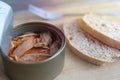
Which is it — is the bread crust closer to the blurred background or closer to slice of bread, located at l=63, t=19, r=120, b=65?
slice of bread, located at l=63, t=19, r=120, b=65

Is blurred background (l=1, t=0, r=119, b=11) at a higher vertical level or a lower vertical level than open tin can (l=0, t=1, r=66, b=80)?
lower

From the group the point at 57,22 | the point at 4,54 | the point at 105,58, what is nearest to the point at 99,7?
the point at 57,22

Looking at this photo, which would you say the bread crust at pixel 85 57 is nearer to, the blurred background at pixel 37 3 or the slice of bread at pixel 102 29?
the slice of bread at pixel 102 29

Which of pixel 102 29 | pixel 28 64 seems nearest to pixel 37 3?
pixel 102 29

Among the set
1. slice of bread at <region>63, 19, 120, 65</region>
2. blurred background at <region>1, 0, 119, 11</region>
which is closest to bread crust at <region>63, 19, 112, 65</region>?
slice of bread at <region>63, 19, 120, 65</region>

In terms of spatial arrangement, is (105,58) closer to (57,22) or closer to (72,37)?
(72,37)

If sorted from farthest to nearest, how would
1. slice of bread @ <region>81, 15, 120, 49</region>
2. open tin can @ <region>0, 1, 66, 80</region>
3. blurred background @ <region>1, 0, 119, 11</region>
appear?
blurred background @ <region>1, 0, 119, 11</region> → slice of bread @ <region>81, 15, 120, 49</region> → open tin can @ <region>0, 1, 66, 80</region>

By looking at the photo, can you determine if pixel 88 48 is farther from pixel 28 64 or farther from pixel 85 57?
pixel 28 64

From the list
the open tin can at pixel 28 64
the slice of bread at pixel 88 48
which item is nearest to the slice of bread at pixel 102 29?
the slice of bread at pixel 88 48
